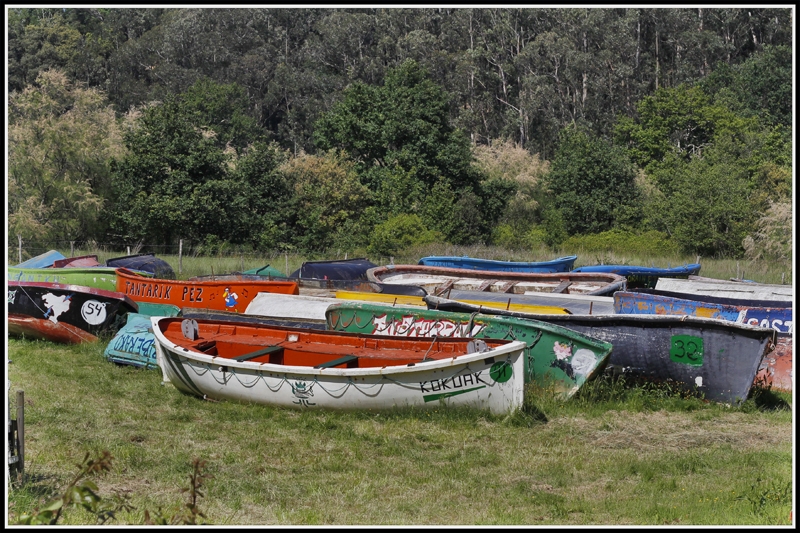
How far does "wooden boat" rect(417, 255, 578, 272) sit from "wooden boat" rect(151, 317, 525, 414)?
40.0 feet

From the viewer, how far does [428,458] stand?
31.8ft

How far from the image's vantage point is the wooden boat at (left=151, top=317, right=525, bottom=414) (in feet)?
36.2

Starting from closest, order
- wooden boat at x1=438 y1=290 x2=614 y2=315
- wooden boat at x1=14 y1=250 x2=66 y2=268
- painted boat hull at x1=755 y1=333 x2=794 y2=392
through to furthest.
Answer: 1. painted boat hull at x1=755 y1=333 x2=794 y2=392
2. wooden boat at x1=438 y1=290 x2=614 y2=315
3. wooden boat at x1=14 y1=250 x2=66 y2=268

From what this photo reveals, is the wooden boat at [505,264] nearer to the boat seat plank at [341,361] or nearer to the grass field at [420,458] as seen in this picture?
the grass field at [420,458]

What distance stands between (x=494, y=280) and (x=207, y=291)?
6.52 m

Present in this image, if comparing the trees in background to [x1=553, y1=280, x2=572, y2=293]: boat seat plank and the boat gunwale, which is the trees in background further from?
the boat gunwale

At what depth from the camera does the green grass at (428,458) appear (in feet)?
25.6

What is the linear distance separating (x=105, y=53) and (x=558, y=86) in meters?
40.5

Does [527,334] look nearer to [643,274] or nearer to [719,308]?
[719,308]

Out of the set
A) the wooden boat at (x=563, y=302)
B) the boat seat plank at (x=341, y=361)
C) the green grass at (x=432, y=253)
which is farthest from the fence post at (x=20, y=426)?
the green grass at (x=432, y=253)

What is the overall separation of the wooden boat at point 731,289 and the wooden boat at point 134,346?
33.4 feet

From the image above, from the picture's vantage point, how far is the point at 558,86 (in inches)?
2761

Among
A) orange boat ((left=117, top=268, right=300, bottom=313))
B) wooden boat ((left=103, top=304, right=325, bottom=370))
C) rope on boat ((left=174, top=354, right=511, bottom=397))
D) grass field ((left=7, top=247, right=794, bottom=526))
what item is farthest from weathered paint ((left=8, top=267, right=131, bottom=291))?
rope on boat ((left=174, top=354, right=511, bottom=397))

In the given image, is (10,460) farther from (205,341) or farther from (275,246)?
(275,246)
